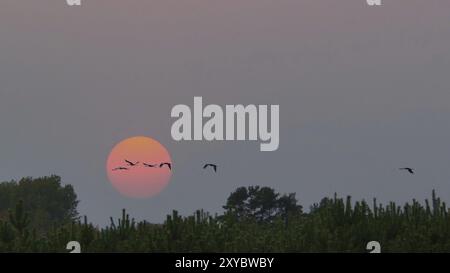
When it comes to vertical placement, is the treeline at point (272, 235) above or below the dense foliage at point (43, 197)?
below

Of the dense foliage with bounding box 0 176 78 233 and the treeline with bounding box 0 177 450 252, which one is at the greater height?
the dense foliage with bounding box 0 176 78 233

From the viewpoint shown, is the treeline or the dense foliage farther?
the dense foliage

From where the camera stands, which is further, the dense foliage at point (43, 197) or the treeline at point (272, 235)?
the dense foliage at point (43, 197)

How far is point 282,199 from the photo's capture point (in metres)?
95.7

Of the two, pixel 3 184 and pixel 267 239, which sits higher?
pixel 3 184

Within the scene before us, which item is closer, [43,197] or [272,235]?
[272,235]

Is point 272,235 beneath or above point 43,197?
beneath

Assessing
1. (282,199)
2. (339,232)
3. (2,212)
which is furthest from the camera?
(2,212)
